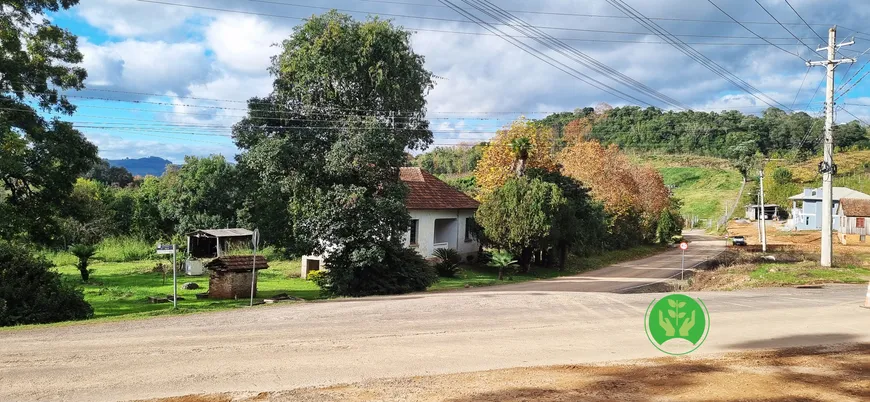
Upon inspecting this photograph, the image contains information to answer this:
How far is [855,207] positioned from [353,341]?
58141mm

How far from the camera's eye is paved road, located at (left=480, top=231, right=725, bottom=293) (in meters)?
23.4

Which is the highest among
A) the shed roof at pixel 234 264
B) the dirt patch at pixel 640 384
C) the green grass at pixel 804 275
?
the shed roof at pixel 234 264

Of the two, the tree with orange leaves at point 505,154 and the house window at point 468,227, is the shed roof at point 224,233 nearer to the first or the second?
the house window at point 468,227

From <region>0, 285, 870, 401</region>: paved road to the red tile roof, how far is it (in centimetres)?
1264

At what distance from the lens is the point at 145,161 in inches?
6703

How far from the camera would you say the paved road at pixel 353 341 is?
8.85 m

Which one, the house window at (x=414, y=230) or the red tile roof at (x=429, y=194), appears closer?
the house window at (x=414, y=230)

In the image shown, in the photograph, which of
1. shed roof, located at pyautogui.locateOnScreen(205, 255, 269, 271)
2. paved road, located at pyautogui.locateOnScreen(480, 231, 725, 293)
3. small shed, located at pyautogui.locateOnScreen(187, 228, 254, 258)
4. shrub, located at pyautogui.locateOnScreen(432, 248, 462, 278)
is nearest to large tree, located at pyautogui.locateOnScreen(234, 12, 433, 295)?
shed roof, located at pyautogui.locateOnScreen(205, 255, 269, 271)

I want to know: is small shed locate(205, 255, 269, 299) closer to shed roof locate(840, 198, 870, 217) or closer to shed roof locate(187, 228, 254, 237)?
shed roof locate(187, 228, 254, 237)

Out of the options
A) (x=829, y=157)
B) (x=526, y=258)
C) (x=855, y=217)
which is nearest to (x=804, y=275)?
(x=829, y=157)

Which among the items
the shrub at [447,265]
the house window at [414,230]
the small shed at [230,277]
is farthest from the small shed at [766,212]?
the small shed at [230,277]

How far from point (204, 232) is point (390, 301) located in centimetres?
1892

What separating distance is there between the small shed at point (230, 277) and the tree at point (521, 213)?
12.7m

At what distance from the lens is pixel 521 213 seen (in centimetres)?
2759
